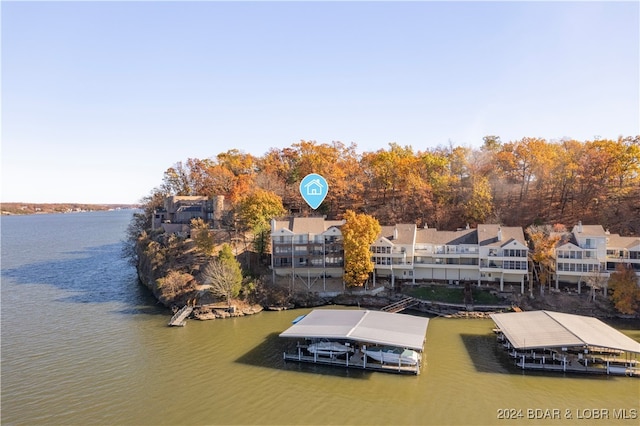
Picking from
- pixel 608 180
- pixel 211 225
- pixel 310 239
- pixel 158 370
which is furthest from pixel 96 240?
pixel 608 180

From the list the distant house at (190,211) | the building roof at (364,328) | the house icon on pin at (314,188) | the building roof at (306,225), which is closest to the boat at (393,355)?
the building roof at (364,328)

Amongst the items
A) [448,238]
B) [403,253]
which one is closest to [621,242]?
[448,238]

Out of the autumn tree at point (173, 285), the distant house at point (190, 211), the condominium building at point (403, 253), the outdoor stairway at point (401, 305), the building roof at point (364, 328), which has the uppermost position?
the distant house at point (190, 211)

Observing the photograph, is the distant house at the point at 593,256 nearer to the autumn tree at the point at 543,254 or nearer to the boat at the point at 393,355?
the autumn tree at the point at 543,254

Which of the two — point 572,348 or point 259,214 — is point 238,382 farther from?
point 259,214

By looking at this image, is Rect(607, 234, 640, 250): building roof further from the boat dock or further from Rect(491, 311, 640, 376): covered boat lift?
the boat dock

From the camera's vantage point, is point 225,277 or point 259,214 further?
point 259,214
